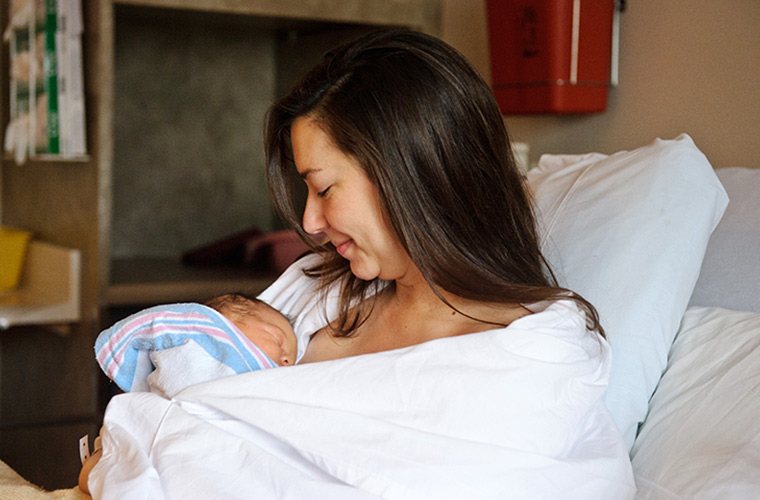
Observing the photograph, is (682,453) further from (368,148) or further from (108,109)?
(108,109)

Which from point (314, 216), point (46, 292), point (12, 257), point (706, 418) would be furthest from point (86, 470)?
point (12, 257)

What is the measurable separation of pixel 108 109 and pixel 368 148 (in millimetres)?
1831

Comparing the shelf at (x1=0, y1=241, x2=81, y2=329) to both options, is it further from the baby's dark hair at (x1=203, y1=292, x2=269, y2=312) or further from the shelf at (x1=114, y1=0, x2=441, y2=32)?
the baby's dark hair at (x1=203, y1=292, x2=269, y2=312)

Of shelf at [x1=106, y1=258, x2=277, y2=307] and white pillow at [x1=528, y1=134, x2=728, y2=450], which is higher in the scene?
white pillow at [x1=528, y1=134, x2=728, y2=450]

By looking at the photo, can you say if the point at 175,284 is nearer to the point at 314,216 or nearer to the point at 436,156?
the point at 314,216

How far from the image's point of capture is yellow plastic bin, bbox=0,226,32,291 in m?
3.28

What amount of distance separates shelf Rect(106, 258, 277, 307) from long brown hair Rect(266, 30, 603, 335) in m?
1.50

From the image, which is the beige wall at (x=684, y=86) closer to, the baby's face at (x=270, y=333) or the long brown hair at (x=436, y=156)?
the long brown hair at (x=436, y=156)

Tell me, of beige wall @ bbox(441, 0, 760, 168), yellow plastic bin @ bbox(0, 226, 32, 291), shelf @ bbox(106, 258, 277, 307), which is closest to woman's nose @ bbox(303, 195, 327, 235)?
beige wall @ bbox(441, 0, 760, 168)

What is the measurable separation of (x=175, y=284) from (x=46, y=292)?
0.56 meters

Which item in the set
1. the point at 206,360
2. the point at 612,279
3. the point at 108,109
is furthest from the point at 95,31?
the point at 612,279

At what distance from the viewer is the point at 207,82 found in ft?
13.1

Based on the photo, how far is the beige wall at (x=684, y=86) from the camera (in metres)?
1.76

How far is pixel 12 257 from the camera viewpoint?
3.29 metres
